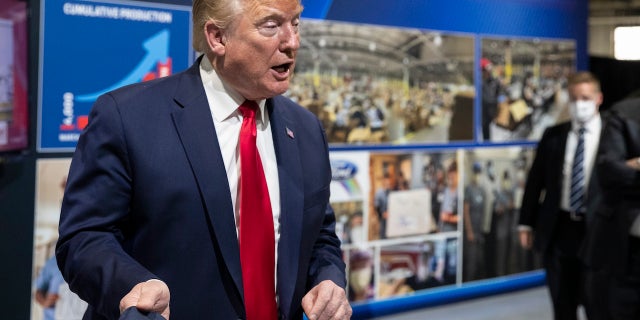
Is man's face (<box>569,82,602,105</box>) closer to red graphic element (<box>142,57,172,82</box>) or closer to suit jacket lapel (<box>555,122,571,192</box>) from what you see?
suit jacket lapel (<box>555,122,571,192</box>)

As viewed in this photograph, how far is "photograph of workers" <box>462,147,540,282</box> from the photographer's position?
659cm

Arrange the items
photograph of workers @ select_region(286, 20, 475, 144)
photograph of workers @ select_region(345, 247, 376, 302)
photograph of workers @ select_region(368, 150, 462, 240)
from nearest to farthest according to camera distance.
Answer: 1. photograph of workers @ select_region(286, 20, 475, 144)
2. photograph of workers @ select_region(345, 247, 376, 302)
3. photograph of workers @ select_region(368, 150, 462, 240)

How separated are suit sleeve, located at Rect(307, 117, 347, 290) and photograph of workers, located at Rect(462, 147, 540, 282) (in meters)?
4.59

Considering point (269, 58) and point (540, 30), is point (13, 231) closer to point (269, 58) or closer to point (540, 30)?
point (269, 58)

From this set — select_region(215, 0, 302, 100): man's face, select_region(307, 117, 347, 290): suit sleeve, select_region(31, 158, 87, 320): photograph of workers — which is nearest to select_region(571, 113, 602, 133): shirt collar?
select_region(31, 158, 87, 320): photograph of workers

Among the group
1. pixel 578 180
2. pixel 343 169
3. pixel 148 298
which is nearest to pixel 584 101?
pixel 578 180

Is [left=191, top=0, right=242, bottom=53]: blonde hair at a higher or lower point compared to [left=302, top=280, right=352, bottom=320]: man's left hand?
higher

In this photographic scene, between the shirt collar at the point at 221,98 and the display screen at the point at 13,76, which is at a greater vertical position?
the display screen at the point at 13,76

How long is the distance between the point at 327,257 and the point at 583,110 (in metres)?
3.81

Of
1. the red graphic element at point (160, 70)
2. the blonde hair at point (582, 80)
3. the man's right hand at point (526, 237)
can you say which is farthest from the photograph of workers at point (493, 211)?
the red graphic element at point (160, 70)

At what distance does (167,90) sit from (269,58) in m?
0.23

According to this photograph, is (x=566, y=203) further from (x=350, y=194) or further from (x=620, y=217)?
(x=350, y=194)

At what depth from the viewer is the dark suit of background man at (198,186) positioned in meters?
1.65

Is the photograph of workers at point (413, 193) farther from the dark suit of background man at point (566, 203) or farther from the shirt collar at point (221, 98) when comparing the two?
the shirt collar at point (221, 98)
